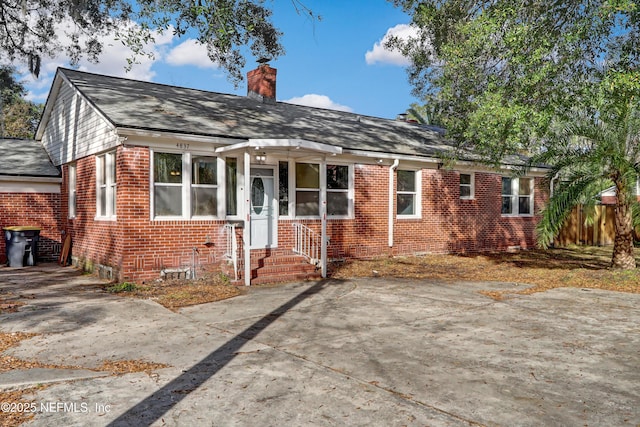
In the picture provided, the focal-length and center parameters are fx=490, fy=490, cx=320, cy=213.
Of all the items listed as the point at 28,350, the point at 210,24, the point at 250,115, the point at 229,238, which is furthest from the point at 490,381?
the point at 250,115

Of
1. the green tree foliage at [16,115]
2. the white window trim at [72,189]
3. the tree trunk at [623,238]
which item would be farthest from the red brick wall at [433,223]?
the green tree foliage at [16,115]

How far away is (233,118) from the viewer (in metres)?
13.6

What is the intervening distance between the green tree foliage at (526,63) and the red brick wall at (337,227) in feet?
10.3

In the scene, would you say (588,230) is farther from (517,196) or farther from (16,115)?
(16,115)

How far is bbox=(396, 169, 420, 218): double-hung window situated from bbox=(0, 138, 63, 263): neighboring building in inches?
424

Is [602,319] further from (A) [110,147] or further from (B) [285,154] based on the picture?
(A) [110,147]

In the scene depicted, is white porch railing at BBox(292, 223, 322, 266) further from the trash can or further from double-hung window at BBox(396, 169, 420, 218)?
the trash can

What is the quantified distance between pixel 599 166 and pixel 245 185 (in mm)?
8487

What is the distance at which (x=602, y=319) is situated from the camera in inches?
307

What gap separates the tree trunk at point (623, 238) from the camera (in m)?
12.3

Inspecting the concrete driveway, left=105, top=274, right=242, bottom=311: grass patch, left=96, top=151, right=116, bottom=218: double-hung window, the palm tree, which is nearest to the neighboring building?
left=96, top=151, right=116, bottom=218: double-hung window

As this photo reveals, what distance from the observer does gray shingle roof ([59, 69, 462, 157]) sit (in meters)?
11.5

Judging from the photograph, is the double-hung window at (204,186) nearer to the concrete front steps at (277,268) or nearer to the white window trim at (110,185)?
the concrete front steps at (277,268)

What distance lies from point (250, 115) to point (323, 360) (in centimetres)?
1036
